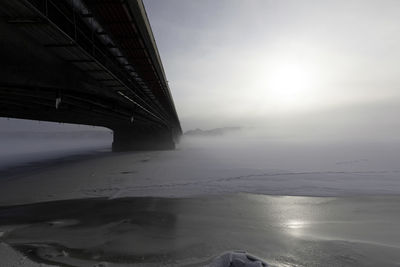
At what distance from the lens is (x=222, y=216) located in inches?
297

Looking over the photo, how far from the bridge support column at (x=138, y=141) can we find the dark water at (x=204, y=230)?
34779mm

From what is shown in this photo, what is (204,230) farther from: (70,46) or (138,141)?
(138,141)

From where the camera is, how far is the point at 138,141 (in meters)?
44.2

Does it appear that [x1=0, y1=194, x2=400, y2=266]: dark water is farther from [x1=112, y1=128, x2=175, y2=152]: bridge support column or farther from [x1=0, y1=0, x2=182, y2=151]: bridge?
[x1=112, y1=128, x2=175, y2=152]: bridge support column

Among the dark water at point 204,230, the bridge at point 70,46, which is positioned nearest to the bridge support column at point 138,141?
the bridge at point 70,46

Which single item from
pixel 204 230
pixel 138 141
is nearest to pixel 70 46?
pixel 204 230

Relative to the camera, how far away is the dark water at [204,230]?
16.3 feet

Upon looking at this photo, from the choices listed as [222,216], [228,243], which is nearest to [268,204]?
[222,216]

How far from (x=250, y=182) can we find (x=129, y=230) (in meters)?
7.82

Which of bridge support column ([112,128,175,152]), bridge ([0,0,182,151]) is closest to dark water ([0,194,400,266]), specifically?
bridge ([0,0,182,151])

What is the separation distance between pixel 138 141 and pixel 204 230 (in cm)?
3964

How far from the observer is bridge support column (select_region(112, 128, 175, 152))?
142 ft

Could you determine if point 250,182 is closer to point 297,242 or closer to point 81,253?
point 297,242

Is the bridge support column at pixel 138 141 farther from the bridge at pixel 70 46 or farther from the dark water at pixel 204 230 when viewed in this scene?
the dark water at pixel 204 230
